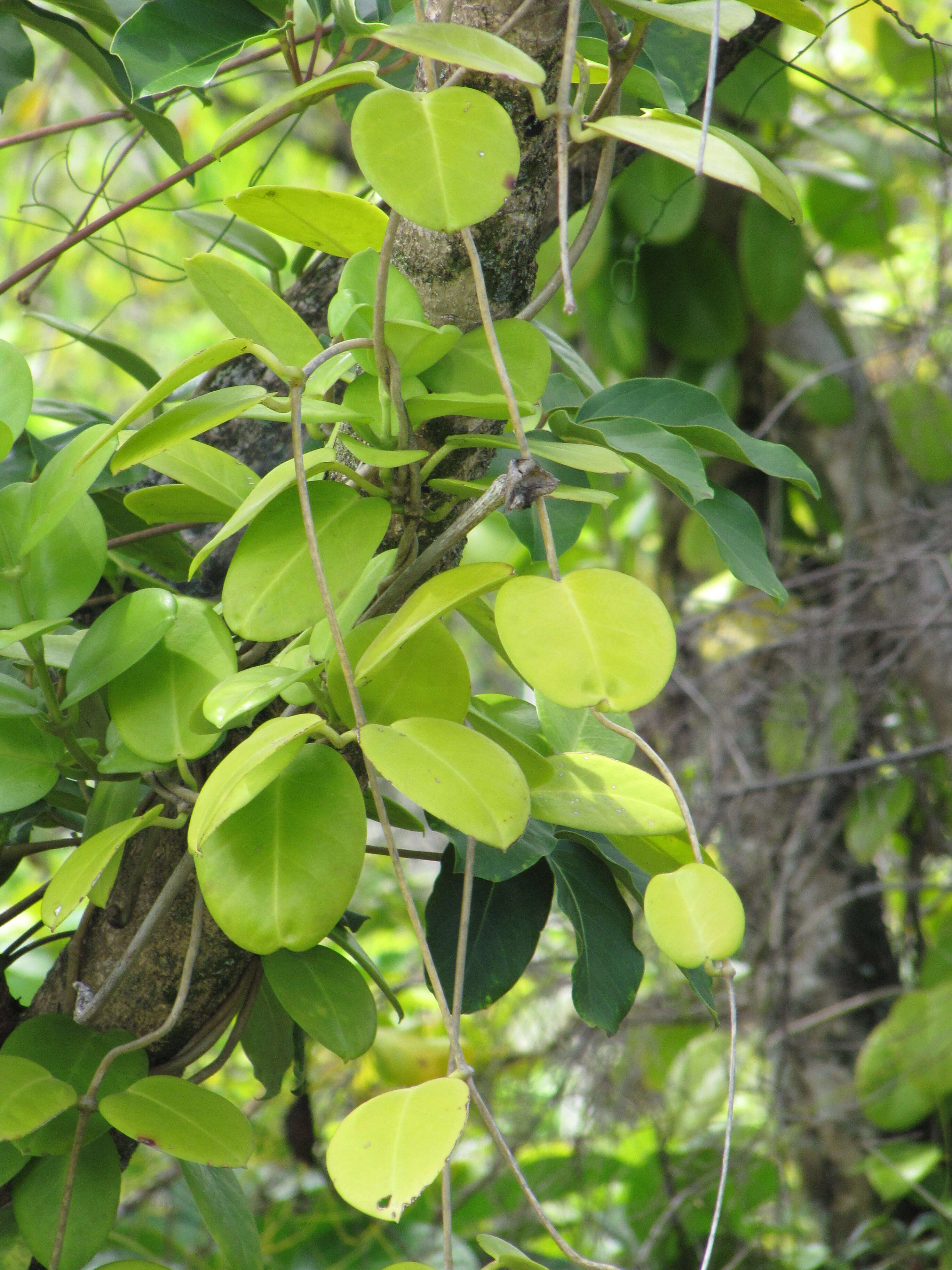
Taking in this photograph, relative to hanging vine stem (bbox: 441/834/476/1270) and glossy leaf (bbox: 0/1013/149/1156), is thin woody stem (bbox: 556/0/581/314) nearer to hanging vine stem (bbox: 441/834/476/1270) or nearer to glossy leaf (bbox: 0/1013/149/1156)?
hanging vine stem (bbox: 441/834/476/1270)

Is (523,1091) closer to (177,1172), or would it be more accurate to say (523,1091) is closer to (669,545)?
(177,1172)

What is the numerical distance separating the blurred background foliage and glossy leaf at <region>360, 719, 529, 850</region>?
636 mm

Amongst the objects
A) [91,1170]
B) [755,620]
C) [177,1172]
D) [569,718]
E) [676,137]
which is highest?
[676,137]

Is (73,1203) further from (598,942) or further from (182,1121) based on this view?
(598,942)

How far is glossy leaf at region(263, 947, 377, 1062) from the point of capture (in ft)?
1.26

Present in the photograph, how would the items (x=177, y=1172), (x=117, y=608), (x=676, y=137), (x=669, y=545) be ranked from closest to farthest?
1. (x=676, y=137)
2. (x=117, y=608)
3. (x=177, y=1172)
4. (x=669, y=545)

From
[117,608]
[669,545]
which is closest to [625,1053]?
[669,545]

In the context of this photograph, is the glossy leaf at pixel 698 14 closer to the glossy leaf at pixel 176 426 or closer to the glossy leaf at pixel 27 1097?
the glossy leaf at pixel 176 426

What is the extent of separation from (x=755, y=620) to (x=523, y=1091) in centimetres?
63

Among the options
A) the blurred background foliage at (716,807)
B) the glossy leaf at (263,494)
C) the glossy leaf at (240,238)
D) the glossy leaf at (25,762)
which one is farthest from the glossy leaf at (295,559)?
the blurred background foliage at (716,807)

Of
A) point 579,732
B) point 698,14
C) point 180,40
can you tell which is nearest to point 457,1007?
point 579,732

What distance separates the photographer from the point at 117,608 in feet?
1.16

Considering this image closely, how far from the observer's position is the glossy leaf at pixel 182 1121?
1.06 ft

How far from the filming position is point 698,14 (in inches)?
11.1
